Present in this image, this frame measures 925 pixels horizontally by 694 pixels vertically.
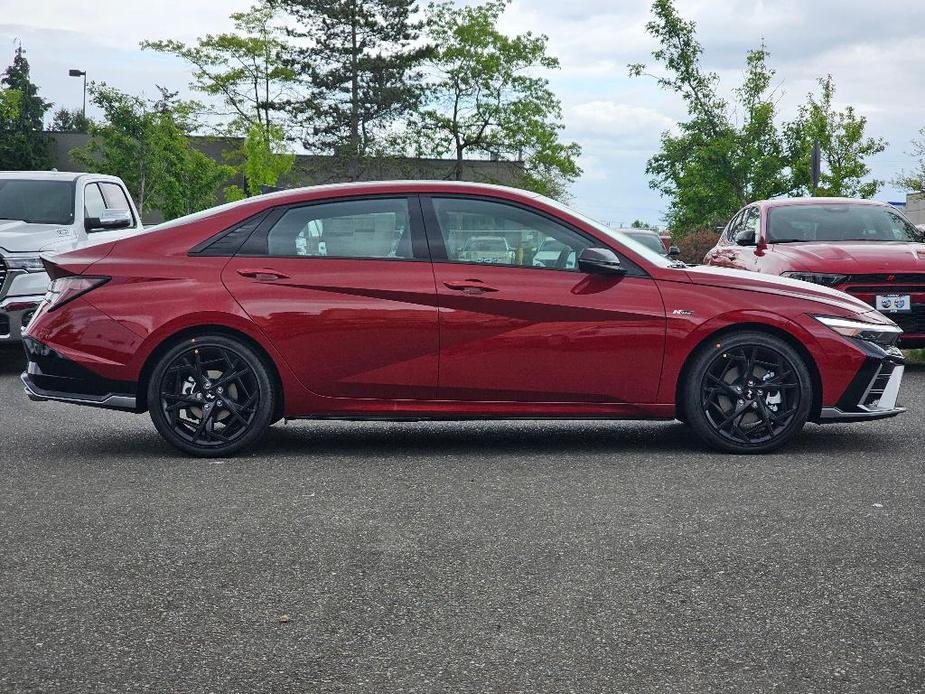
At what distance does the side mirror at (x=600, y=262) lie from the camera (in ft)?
24.1

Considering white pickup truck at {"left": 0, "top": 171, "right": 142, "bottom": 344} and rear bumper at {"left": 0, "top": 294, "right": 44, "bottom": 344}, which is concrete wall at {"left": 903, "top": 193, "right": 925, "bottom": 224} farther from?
rear bumper at {"left": 0, "top": 294, "right": 44, "bottom": 344}

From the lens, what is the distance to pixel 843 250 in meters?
12.1

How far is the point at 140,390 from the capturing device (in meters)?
7.38

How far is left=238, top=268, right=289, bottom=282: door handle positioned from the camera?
290 inches

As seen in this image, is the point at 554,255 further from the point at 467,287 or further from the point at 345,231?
the point at 345,231

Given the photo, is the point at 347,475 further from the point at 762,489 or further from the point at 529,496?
the point at 762,489

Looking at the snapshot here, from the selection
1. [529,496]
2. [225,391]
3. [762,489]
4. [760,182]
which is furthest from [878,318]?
[760,182]

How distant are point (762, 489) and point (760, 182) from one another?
36.5m

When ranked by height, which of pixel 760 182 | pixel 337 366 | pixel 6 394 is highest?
pixel 760 182

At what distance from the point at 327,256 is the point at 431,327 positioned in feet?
2.53

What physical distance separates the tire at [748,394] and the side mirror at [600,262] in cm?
70

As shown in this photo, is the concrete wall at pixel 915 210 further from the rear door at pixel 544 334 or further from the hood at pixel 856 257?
the rear door at pixel 544 334

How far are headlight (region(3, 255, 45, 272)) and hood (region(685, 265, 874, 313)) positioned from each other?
23.7 feet

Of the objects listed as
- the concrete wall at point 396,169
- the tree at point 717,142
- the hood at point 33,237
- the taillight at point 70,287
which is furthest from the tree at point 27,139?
the taillight at point 70,287
